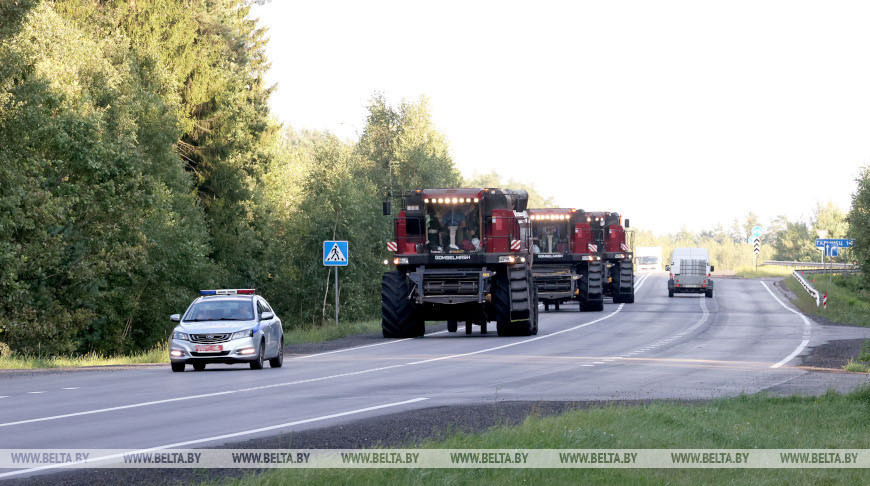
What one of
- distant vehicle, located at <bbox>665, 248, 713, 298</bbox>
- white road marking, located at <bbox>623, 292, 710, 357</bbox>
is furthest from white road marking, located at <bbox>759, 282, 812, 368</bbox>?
distant vehicle, located at <bbox>665, 248, 713, 298</bbox>

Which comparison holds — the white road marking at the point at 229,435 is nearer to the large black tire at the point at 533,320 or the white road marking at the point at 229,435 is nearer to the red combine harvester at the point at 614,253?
the large black tire at the point at 533,320

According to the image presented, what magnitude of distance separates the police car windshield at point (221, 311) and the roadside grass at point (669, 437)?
36.4 feet

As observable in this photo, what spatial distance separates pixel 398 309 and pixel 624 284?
88.0 feet

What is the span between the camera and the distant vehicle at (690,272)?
67875 mm

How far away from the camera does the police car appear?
2464cm

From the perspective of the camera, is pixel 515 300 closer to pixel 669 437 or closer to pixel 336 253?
pixel 336 253

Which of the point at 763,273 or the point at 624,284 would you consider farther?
the point at 763,273

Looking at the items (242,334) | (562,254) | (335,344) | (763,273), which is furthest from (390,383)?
(763,273)

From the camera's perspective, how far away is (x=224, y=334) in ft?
80.7

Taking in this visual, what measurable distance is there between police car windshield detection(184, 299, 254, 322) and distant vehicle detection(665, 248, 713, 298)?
4539cm

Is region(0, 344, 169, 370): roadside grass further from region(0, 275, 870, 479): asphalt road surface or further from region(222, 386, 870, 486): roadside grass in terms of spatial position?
region(222, 386, 870, 486): roadside grass

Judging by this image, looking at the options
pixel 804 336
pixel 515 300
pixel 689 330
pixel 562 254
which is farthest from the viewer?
pixel 562 254

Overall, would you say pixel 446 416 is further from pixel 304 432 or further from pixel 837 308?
pixel 837 308

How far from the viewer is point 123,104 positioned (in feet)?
150
